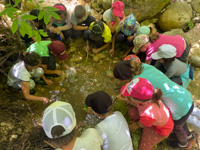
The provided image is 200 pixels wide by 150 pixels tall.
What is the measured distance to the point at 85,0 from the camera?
525 centimetres

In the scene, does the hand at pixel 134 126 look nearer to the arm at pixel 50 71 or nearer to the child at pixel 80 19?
the arm at pixel 50 71

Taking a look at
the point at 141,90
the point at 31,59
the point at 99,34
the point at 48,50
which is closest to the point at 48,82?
the point at 48,50

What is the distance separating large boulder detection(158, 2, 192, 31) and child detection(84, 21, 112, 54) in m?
2.29

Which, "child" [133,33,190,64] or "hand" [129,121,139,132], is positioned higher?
"child" [133,33,190,64]

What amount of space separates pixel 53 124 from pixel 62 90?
69.8 inches

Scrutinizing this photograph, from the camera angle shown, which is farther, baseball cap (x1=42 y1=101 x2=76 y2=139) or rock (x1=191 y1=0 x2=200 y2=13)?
rock (x1=191 y1=0 x2=200 y2=13)

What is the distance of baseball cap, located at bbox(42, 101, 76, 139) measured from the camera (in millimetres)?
1652

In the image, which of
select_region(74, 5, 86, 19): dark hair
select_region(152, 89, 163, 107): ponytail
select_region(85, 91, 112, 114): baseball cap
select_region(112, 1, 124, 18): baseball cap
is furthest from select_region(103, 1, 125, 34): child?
select_region(152, 89, 163, 107): ponytail

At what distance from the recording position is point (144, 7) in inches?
173

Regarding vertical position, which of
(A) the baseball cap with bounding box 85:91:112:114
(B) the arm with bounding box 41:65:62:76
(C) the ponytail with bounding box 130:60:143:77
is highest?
(C) the ponytail with bounding box 130:60:143:77

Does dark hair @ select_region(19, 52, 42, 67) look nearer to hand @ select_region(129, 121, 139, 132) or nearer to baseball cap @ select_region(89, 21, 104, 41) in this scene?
baseball cap @ select_region(89, 21, 104, 41)

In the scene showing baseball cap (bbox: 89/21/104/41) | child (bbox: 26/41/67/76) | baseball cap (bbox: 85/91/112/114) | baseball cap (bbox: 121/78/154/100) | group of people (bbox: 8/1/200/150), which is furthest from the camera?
baseball cap (bbox: 89/21/104/41)

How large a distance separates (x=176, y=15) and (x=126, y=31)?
7.03 ft

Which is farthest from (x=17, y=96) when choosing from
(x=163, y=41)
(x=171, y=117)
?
(x=163, y=41)
